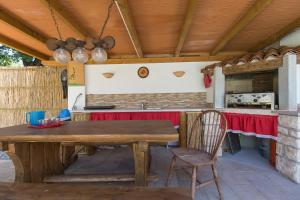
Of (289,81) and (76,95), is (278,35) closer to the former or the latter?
(289,81)

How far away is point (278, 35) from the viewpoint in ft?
12.7

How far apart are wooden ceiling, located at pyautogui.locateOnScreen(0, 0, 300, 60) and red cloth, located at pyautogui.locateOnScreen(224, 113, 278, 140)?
1454mm

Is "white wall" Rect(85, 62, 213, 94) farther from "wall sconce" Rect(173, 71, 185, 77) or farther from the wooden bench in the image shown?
the wooden bench

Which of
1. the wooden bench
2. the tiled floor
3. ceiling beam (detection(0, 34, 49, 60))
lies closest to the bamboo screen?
ceiling beam (detection(0, 34, 49, 60))

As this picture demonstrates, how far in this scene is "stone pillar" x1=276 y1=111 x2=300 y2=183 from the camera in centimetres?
267

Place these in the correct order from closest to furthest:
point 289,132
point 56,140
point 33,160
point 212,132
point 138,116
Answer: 1. point 56,140
2. point 33,160
3. point 289,132
4. point 212,132
5. point 138,116

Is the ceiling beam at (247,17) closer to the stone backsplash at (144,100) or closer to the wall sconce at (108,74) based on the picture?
the stone backsplash at (144,100)

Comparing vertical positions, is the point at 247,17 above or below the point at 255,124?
above

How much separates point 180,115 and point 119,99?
1.66 m

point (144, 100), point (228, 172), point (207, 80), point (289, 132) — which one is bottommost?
point (228, 172)

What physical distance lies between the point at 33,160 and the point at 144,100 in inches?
124

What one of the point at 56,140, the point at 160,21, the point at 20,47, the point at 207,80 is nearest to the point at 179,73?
the point at 207,80

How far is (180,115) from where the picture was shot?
444 centimetres

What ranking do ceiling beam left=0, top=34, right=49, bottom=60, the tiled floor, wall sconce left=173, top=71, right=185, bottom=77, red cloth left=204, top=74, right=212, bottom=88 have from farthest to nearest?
wall sconce left=173, top=71, right=185, bottom=77 < red cloth left=204, top=74, right=212, bottom=88 < ceiling beam left=0, top=34, right=49, bottom=60 < the tiled floor
